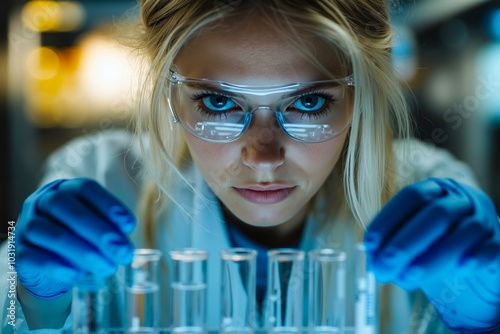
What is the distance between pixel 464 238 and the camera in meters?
0.80

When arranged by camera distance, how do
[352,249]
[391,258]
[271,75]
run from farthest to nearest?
[352,249], [271,75], [391,258]

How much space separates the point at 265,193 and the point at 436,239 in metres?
0.36

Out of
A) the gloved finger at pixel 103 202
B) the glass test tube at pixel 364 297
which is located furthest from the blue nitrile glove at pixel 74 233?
the glass test tube at pixel 364 297

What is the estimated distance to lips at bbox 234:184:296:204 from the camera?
1.03 meters

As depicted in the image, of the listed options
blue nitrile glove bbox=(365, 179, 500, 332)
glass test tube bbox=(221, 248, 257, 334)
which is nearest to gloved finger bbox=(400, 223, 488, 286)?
blue nitrile glove bbox=(365, 179, 500, 332)

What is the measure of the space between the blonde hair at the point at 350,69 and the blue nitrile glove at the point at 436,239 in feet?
0.68

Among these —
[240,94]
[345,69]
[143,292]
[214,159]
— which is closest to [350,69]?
[345,69]

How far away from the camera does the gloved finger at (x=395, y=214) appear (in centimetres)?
81

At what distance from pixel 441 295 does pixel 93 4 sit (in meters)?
1.13

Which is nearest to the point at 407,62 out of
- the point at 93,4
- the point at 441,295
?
the point at 441,295

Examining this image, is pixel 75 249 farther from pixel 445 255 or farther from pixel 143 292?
pixel 445 255

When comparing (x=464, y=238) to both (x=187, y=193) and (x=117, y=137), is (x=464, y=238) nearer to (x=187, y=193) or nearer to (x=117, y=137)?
(x=187, y=193)

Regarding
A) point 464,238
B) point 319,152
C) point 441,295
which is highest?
point 319,152

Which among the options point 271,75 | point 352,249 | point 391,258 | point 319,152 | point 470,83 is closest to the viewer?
point 391,258
